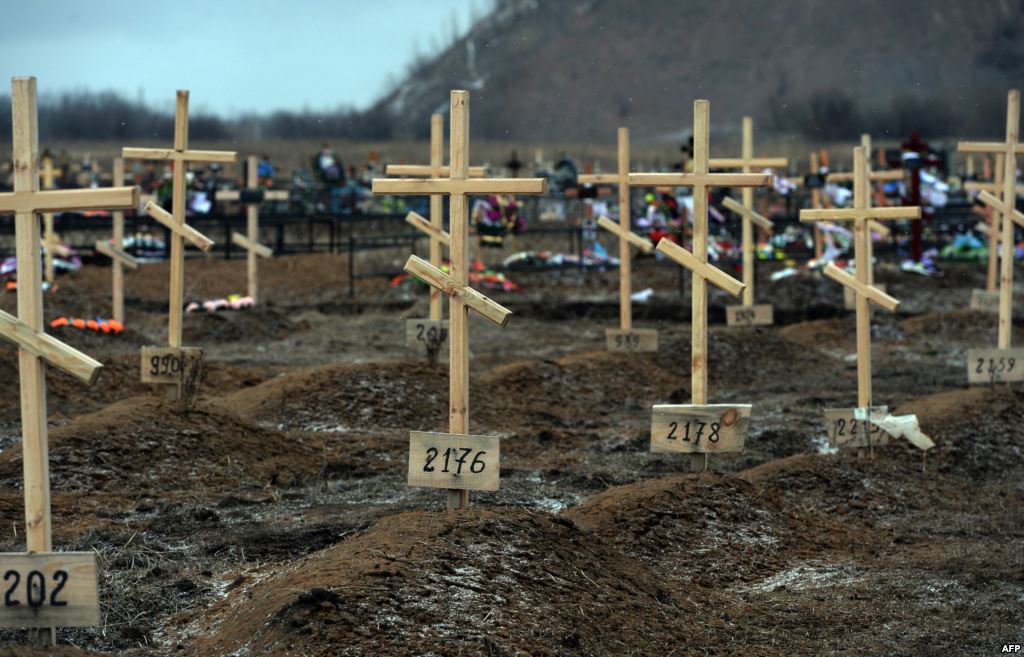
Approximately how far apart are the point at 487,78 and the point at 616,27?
41.9 feet

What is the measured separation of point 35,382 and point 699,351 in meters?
4.39

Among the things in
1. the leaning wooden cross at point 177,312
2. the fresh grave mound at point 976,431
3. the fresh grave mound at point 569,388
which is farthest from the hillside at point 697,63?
the leaning wooden cross at point 177,312

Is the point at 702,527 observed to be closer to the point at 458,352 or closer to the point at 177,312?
the point at 458,352

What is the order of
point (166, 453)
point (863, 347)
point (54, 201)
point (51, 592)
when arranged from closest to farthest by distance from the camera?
point (51, 592) < point (54, 201) < point (863, 347) < point (166, 453)

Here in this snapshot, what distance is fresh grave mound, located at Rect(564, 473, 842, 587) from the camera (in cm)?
845

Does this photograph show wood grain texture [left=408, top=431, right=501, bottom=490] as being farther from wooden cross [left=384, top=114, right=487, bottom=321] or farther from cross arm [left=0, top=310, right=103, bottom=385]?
wooden cross [left=384, top=114, right=487, bottom=321]

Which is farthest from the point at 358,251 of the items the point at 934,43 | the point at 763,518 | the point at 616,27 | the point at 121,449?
the point at 616,27

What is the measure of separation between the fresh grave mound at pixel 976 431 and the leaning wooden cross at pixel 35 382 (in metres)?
6.89

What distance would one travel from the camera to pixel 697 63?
375 ft

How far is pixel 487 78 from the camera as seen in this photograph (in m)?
114

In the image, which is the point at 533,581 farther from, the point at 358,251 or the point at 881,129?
the point at 881,129

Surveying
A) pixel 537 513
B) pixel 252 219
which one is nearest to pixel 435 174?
pixel 537 513

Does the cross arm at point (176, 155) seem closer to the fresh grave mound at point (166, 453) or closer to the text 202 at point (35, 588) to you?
the fresh grave mound at point (166, 453)

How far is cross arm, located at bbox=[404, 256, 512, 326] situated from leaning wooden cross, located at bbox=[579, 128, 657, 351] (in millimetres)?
6789
